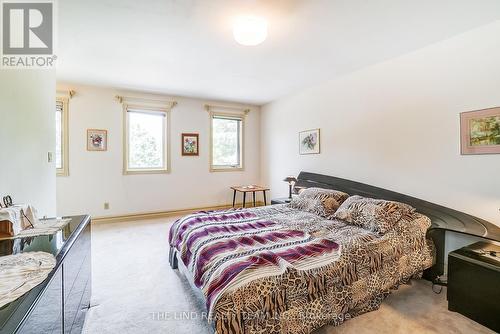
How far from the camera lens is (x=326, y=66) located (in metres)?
3.29

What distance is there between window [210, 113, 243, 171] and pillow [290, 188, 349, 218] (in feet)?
8.34

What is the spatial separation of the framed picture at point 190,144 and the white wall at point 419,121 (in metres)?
2.49

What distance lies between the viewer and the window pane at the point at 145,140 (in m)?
4.61

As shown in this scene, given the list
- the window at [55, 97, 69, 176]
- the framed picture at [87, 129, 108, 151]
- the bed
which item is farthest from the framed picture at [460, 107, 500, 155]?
the window at [55, 97, 69, 176]

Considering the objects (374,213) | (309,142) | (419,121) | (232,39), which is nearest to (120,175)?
(232,39)

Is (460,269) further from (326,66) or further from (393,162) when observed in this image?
(326,66)

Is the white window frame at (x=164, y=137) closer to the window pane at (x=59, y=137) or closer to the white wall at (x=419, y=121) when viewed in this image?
the window pane at (x=59, y=137)

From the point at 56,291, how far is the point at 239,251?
3.48 ft

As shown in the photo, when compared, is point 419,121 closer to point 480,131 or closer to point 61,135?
A: point 480,131

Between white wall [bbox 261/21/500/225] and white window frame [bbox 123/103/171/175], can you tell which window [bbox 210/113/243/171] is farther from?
white wall [bbox 261/21/500/225]

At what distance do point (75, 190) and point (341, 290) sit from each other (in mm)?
4524

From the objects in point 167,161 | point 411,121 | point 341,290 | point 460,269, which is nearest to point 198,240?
point 341,290

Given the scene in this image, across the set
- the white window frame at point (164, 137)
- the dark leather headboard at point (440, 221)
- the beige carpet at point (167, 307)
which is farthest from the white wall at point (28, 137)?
the dark leather headboard at point (440, 221)

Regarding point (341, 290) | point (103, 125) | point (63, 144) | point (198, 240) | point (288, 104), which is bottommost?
point (341, 290)
